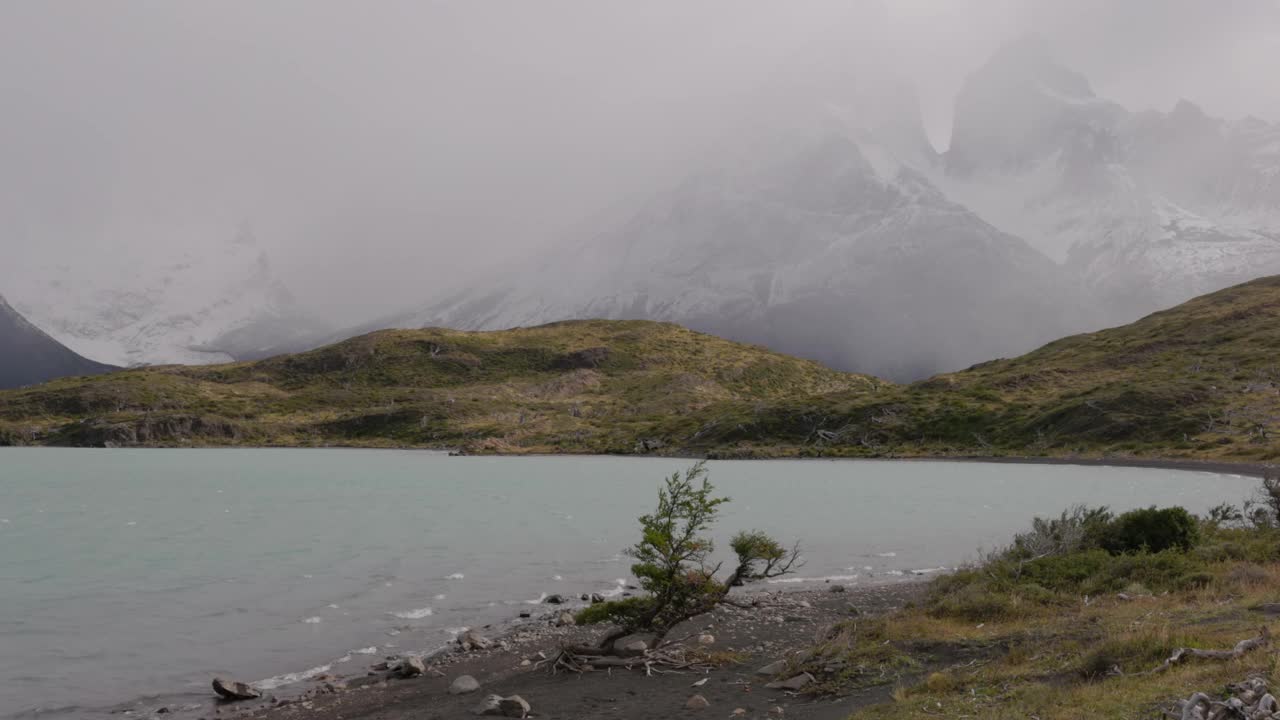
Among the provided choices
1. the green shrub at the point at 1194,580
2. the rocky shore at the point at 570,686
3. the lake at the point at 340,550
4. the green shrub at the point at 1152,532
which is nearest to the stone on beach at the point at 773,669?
the rocky shore at the point at 570,686

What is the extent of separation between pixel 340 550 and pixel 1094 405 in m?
107

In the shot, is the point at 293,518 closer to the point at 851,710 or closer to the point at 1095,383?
Answer: the point at 851,710

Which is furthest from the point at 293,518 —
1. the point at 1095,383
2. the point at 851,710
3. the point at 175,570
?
the point at 1095,383

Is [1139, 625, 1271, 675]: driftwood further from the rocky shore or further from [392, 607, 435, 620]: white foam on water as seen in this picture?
[392, 607, 435, 620]: white foam on water

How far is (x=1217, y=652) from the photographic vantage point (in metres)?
11.1

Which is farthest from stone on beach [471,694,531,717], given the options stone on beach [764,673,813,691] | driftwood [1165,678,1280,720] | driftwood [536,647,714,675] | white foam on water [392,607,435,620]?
white foam on water [392,607,435,620]

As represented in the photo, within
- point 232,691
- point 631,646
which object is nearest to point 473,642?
point 631,646

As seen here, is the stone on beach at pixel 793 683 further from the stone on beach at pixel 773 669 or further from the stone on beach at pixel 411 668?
the stone on beach at pixel 411 668

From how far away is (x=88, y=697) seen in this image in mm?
18172

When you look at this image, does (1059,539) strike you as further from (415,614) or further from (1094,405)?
(1094,405)

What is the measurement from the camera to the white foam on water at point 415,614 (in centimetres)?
2570

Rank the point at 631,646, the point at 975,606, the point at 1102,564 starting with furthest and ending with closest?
the point at 1102,564 → the point at 975,606 → the point at 631,646

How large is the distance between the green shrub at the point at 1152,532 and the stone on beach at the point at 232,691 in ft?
79.8

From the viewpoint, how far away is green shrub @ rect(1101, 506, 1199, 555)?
2512 cm
